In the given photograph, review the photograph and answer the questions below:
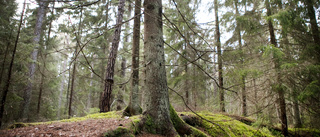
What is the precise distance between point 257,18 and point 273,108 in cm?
395

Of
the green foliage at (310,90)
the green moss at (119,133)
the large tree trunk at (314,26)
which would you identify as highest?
the large tree trunk at (314,26)

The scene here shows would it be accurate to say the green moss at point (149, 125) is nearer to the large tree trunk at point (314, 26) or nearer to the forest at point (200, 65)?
the forest at point (200, 65)

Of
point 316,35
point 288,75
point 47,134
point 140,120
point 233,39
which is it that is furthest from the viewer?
point 233,39

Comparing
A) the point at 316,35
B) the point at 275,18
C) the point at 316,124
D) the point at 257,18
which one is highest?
the point at 257,18

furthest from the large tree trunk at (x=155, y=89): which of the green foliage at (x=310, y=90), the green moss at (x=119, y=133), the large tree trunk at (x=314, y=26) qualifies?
the large tree trunk at (x=314, y=26)

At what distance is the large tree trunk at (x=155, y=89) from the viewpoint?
3.12 metres

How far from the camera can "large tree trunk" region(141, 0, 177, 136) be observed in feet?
10.2

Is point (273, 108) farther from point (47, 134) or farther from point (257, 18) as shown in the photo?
point (47, 134)

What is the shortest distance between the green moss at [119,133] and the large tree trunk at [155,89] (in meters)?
0.33

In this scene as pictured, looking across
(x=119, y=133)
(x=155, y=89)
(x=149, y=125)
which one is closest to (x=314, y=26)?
(x=155, y=89)

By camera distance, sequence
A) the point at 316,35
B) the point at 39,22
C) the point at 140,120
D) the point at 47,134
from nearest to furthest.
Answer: the point at 47,134
the point at 140,120
the point at 316,35
the point at 39,22

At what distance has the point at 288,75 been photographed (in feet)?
18.9

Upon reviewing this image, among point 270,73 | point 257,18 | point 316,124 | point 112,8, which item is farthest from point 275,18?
point 112,8

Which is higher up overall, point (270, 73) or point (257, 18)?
point (257, 18)
